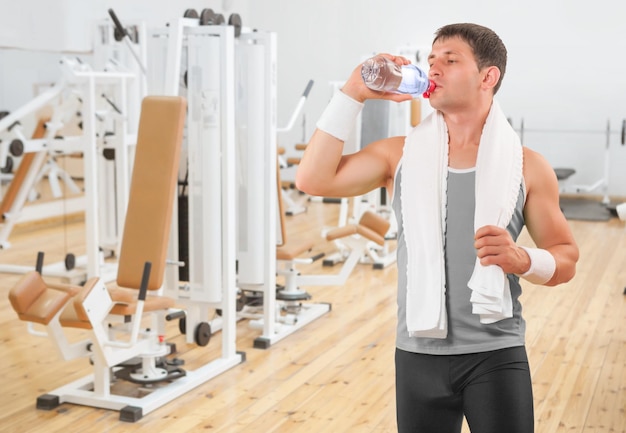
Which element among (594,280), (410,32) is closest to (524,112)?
(410,32)

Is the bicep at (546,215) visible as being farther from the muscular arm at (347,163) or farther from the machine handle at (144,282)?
the machine handle at (144,282)

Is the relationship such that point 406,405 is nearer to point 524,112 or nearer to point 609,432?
point 609,432

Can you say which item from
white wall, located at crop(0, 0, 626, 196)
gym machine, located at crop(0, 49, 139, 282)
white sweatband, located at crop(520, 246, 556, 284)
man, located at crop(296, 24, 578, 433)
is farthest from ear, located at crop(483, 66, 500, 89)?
white wall, located at crop(0, 0, 626, 196)

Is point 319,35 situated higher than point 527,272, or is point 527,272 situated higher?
point 319,35

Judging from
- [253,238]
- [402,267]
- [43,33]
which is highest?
[43,33]

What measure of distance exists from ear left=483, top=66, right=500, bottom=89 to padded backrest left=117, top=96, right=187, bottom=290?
1.82 m

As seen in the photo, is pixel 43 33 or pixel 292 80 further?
pixel 292 80

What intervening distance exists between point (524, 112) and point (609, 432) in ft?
20.9

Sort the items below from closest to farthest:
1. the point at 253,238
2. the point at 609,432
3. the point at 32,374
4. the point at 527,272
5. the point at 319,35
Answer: the point at 527,272
the point at 609,432
the point at 32,374
the point at 253,238
the point at 319,35

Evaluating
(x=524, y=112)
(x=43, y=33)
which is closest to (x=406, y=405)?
(x=43, y=33)

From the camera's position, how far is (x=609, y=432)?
3066 millimetres

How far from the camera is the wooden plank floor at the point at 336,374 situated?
3.13m

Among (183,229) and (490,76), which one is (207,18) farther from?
(490,76)

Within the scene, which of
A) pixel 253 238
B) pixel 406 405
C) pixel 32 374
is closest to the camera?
pixel 406 405
